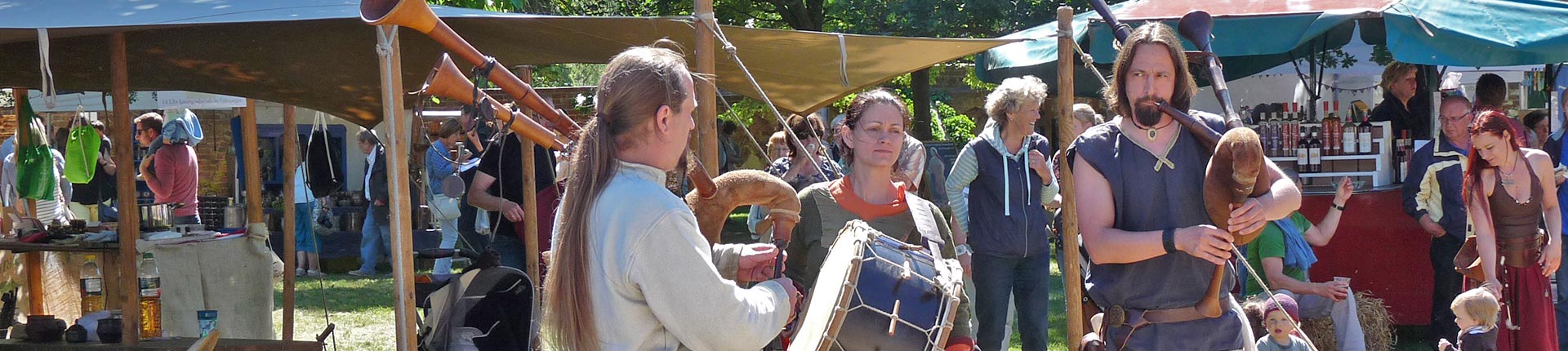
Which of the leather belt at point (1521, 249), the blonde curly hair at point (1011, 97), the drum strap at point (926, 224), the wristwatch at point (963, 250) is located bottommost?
the leather belt at point (1521, 249)

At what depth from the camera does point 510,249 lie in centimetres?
663

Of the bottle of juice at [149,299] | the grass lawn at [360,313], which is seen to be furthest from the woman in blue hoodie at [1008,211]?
the bottle of juice at [149,299]

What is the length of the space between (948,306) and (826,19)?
13.9 meters

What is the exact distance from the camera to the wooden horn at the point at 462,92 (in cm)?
289

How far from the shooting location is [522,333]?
5.61 m

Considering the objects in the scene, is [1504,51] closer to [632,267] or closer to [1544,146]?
[1544,146]

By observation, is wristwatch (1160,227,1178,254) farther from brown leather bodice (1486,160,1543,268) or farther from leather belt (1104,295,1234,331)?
brown leather bodice (1486,160,1543,268)

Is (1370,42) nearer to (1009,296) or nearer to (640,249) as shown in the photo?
(1009,296)

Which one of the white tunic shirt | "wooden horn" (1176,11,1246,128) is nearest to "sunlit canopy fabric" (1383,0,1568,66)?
"wooden horn" (1176,11,1246,128)

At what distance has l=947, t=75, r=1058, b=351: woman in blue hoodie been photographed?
5.59 metres

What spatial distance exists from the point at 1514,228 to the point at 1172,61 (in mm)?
3744

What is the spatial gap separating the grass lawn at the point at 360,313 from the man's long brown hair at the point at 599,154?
Answer: 449 cm

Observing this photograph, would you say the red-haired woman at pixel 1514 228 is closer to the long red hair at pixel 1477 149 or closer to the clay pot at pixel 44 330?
the long red hair at pixel 1477 149

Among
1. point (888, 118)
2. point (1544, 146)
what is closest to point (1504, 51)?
point (1544, 146)
